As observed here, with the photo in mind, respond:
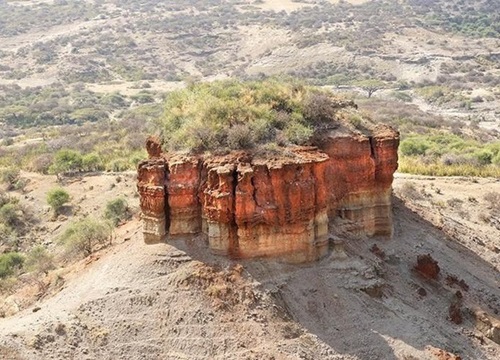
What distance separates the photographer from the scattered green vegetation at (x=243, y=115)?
1977 cm

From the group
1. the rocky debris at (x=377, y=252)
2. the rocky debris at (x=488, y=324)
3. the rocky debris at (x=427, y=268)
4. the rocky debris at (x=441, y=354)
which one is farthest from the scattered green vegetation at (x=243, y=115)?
the rocky debris at (x=488, y=324)

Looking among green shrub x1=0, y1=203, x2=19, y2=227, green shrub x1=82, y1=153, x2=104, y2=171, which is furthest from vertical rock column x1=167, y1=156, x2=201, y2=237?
green shrub x1=82, y1=153, x2=104, y2=171

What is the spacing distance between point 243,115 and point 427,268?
8193 millimetres

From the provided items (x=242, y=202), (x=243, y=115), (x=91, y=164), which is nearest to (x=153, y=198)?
(x=242, y=202)

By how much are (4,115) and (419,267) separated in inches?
2899

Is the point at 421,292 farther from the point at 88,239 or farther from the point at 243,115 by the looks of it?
the point at 88,239

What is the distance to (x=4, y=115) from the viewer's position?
279 feet

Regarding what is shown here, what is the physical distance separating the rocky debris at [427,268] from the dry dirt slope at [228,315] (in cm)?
152

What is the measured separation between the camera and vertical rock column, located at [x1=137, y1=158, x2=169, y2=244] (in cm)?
1919

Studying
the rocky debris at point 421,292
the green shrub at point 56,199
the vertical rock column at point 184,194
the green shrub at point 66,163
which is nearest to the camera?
the vertical rock column at point 184,194

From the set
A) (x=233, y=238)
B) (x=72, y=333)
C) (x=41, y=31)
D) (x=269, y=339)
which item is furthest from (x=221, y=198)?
(x=41, y=31)

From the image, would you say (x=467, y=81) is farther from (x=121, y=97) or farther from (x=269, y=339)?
(x=269, y=339)

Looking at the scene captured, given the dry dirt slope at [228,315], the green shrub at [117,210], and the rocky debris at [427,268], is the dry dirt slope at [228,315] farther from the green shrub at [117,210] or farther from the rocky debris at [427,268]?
the green shrub at [117,210]

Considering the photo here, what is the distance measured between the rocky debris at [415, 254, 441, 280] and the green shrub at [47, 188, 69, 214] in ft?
80.4
